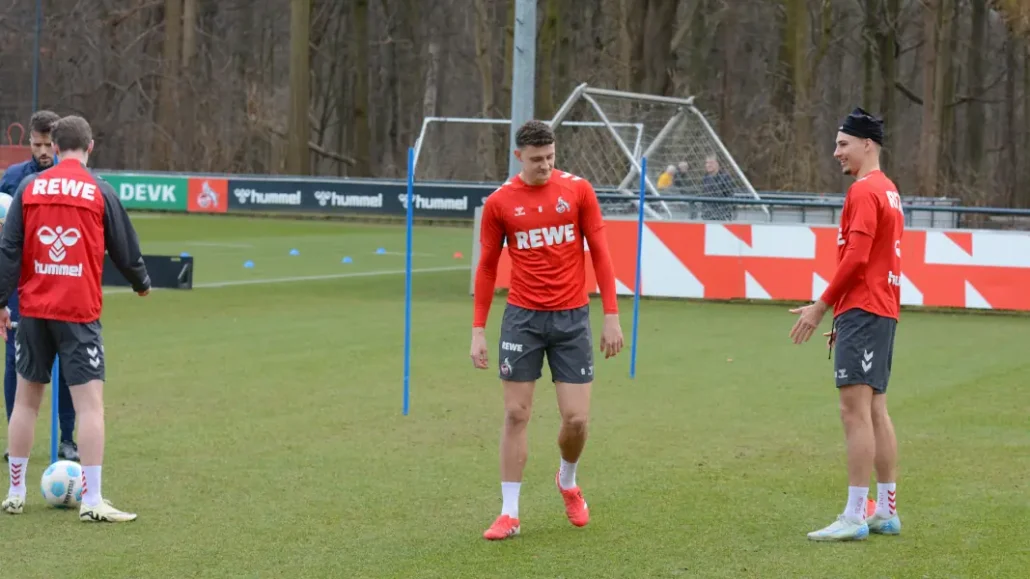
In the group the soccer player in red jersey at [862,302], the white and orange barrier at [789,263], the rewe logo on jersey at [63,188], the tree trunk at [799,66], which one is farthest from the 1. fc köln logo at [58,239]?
the tree trunk at [799,66]

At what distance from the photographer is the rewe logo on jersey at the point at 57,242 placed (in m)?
7.40

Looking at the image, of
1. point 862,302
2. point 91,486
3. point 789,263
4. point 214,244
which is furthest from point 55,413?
point 214,244

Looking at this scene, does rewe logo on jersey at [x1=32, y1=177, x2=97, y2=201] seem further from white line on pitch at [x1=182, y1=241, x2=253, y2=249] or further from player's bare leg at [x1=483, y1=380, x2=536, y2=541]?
white line on pitch at [x1=182, y1=241, x2=253, y2=249]

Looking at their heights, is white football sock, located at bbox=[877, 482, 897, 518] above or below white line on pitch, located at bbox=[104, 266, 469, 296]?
above

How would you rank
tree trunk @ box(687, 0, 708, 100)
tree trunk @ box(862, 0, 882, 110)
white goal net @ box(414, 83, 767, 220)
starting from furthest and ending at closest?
tree trunk @ box(687, 0, 708, 100)
tree trunk @ box(862, 0, 882, 110)
white goal net @ box(414, 83, 767, 220)

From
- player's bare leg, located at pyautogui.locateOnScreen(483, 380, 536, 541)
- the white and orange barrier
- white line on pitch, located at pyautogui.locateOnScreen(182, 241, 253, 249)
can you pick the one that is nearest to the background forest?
white line on pitch, located at pyautogui.locateOnScreen(182, 241, 253, 249)

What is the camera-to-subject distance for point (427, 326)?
1730 centimetres

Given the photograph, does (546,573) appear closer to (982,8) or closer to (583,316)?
(583,316)

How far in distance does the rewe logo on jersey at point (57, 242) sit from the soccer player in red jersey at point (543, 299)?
2010 mm

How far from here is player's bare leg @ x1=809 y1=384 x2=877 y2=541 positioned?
722cm


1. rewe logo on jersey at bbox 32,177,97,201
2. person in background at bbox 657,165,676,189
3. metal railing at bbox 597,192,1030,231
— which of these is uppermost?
person in background at bbox 657,165,676,189

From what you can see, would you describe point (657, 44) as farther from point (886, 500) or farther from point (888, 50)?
point (886, 500)

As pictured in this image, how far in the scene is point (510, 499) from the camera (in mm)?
7422

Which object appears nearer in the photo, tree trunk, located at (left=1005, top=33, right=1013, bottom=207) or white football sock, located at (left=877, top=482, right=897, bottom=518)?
white football sock, located at (left=877, top=482, right=897, bottom=518)
